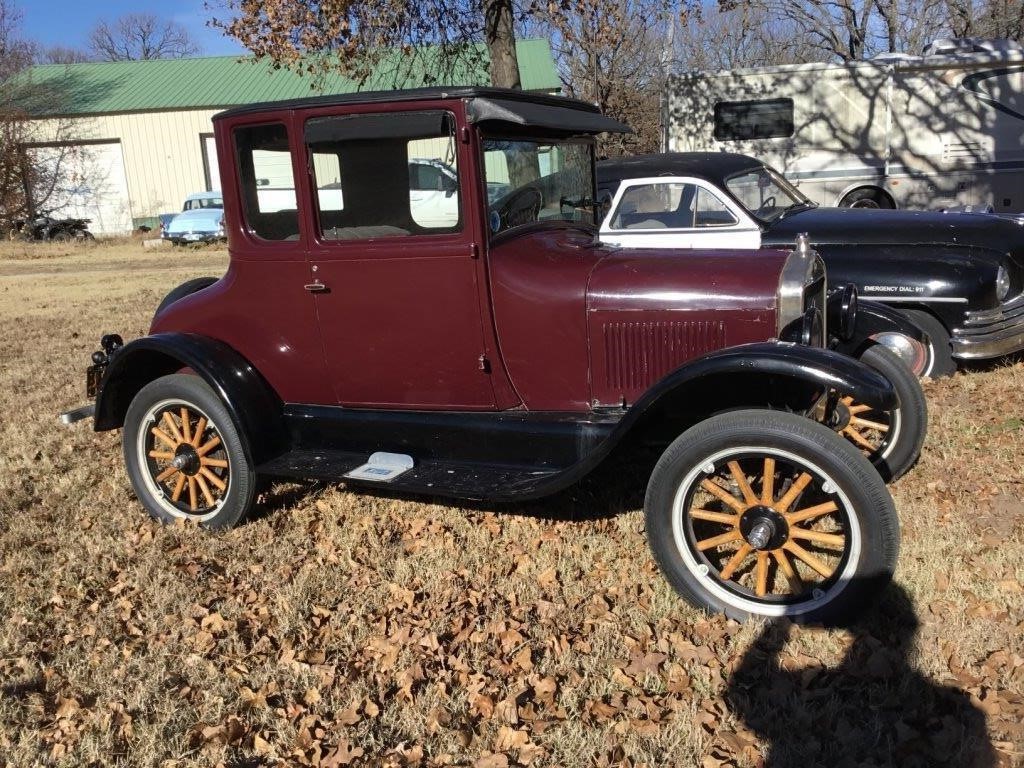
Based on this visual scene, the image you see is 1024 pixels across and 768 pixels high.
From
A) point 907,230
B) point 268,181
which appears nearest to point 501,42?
point 907,230

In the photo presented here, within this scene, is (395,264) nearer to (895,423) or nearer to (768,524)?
(768,524)

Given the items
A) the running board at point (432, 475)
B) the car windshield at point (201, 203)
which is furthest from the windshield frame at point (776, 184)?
the car windshield at point (201, 203)

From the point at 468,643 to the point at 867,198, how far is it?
11.3 metres

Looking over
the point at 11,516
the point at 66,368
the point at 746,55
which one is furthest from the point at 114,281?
the point at 746,55

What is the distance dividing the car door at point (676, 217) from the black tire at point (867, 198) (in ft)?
21.9

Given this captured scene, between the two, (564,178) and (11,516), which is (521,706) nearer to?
(564,178)

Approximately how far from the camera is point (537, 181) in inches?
158

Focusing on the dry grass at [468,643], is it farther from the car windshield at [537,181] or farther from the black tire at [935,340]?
the car windshield at [537,181]

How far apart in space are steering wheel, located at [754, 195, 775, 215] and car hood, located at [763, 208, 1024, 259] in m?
0.16

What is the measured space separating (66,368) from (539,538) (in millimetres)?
5612

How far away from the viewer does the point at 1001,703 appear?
2639 mm

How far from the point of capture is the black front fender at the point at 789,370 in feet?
9.64

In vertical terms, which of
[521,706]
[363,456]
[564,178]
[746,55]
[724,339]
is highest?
[746,55]

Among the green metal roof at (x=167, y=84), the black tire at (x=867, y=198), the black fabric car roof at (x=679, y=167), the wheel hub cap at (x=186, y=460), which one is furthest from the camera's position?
the green metal roof at (x=167, y=84)
